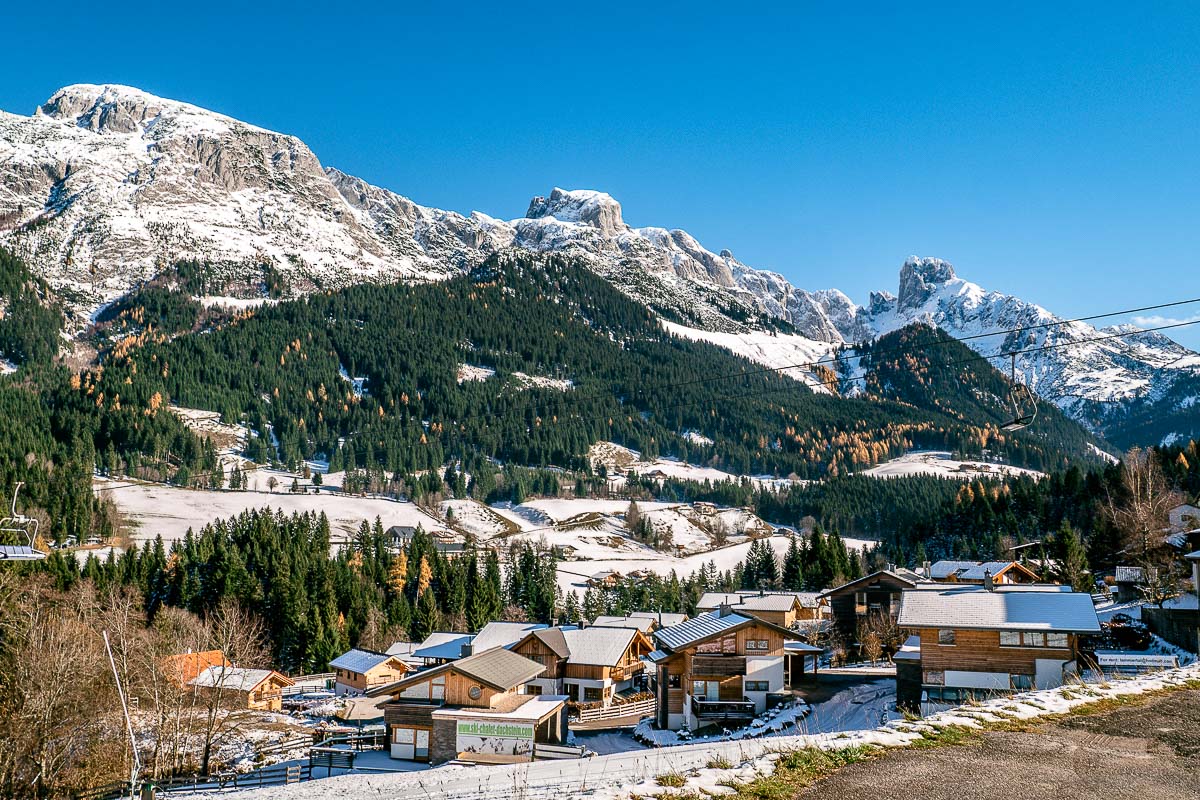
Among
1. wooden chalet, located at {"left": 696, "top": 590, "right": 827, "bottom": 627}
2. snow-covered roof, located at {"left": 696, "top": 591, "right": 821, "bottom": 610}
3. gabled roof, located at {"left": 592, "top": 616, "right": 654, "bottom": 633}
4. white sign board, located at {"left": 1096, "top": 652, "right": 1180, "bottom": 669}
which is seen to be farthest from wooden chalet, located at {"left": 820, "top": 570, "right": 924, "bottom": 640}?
white sign board, located at {"left": 1096, "top": 652, "right": 1180, "bottom": 669}

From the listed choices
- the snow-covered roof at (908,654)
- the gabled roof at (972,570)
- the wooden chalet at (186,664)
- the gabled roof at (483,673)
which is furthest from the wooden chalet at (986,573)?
the wooden chalet at (186,664)

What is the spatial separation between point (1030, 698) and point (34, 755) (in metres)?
35.8

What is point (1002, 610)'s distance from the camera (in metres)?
39.3

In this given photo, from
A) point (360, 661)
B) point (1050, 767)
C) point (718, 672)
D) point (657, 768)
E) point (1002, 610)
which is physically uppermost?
point (1050, 767)

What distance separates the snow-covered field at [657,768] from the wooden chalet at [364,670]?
2090 inches

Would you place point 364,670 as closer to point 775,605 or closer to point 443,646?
point 443,646

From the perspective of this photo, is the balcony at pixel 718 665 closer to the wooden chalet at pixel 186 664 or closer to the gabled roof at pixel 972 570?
the wooden chalet at pixel 186 664

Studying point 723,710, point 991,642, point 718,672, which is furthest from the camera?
point 718,672

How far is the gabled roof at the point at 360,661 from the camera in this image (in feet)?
220

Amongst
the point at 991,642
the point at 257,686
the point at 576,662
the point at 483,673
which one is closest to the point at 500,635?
the point at 576,662

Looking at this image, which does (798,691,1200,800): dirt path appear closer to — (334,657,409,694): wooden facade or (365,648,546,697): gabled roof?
(365,648,546,697): gabled roof

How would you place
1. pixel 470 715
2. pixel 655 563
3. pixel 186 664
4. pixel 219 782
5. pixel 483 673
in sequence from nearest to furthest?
pixel 219 782, pixel 470 715, pixel 483 673, pixel 186 664, pixel 655 563

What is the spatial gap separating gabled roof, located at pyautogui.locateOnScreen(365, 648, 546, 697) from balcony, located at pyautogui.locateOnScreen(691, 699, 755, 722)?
31.3 feet

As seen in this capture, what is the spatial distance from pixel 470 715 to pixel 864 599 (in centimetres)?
3800
